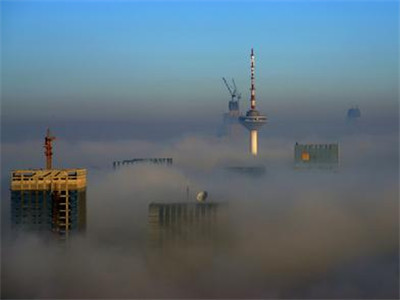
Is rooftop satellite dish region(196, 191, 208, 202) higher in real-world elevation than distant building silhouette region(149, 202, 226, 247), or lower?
higher

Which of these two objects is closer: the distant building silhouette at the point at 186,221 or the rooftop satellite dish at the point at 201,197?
the distant building silhouette at the point at 186,221

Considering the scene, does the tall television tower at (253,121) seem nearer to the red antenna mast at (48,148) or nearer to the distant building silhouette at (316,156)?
the distant building silhouette at (316,156)

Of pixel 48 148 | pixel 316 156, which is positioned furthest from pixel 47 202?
pixel 316 156

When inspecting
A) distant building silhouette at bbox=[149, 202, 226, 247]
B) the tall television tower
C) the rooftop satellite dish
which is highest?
the tall television tower

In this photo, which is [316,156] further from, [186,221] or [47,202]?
[47,202]

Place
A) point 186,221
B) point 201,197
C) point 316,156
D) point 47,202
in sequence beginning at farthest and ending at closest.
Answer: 1. point 316,156
2. point 201,197
3. point 186,221
4. point 47,202

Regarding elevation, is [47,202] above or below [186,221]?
above

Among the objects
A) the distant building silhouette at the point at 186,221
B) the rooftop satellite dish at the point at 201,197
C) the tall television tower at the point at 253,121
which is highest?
the tall television tower at the point at 253,121

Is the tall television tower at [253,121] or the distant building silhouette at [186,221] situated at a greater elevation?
the tall television tower at [253,121]

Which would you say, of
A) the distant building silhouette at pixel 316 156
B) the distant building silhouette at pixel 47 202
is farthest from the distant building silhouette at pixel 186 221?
the distant building silhouette at pixel 316 156

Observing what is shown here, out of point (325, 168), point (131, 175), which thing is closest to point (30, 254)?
point (131, 175)

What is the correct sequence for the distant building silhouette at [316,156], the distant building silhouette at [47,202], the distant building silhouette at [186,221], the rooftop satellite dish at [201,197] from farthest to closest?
the distant building silhouette at [316,156]
the rooftop satellite dish at [201,197]
the distant building silhouette at [186,221]
the distant building silhouette at [47,202]

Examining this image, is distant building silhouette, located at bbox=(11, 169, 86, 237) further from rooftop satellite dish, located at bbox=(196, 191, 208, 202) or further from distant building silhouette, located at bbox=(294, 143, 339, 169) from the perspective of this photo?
distant building silhouette, located at bbox=(294, 143, 339, 169)

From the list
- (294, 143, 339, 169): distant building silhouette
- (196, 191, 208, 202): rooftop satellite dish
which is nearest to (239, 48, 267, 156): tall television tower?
(294, 143, 339, 169): distant building silhouette
